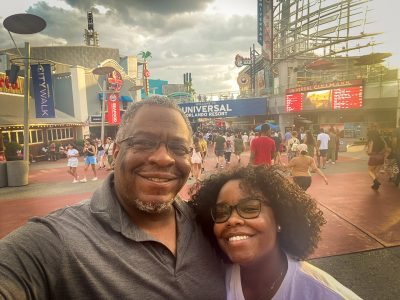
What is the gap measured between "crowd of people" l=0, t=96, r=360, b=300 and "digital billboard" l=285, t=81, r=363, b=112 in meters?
20.9

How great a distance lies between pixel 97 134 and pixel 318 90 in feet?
72.8

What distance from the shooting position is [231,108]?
92.0 ft

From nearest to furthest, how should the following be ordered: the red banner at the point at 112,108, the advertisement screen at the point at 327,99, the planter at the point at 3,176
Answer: the planter at the point at 3,176 < the advertisement screen at the point at 327,99 < the red banner at the point at 112,108

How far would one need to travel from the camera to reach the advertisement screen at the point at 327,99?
20.2 meters

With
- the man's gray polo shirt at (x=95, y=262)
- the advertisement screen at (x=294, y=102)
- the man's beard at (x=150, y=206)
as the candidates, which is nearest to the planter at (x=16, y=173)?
the man's gray polo shirt at (x=95, y=262)

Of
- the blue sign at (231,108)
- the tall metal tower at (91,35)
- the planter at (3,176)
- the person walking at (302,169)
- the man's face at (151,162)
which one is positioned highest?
the tall metal tower at (91,35)

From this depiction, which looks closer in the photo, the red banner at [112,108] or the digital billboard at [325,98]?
the digital billboard at [325,98]

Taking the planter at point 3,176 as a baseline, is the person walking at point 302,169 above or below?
above

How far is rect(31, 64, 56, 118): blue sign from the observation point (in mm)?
14250

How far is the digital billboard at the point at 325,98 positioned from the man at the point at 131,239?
21.5 metres

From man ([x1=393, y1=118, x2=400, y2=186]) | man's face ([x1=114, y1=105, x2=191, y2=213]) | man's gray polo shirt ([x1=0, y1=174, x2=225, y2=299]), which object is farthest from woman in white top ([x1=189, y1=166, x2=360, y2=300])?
man ([x1=393, y1=118, x2=400, y2=186])

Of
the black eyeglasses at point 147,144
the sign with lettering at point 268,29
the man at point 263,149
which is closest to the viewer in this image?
the black eyeglasses at point 147,144

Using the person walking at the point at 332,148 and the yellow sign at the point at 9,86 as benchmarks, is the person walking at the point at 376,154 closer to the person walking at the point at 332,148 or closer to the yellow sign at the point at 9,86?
the person walking at the point at 332,148

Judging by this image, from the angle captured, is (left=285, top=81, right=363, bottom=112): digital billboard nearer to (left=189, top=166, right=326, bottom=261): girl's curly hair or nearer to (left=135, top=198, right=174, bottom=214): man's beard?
(left=189, top=166, right=326, bottom=261): girl's curly hair
